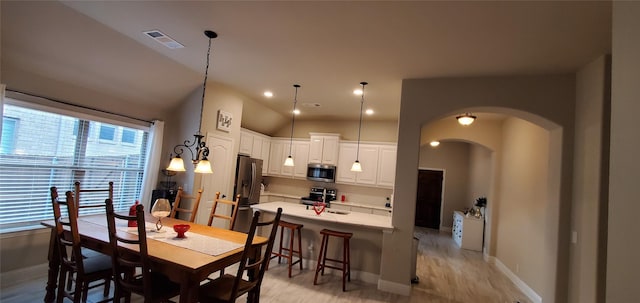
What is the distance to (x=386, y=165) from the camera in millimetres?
6109

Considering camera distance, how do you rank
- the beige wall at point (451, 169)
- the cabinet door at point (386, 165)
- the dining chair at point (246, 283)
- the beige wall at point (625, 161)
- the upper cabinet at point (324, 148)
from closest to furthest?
the beige wall at point (625, 161), the dining chair at point (246, 283), the cabinet door at point (386, 165), the upper cabinet at point (324, 148), the beige wall at point (451, 169)

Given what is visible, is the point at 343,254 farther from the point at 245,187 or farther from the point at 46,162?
the point at 46,162

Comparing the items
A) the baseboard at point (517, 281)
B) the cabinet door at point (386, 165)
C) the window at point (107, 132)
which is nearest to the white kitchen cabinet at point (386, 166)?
the cabinet door at point (386, 165)

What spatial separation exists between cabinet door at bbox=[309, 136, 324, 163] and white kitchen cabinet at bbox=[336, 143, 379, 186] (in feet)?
1.51

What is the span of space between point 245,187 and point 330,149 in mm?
2087

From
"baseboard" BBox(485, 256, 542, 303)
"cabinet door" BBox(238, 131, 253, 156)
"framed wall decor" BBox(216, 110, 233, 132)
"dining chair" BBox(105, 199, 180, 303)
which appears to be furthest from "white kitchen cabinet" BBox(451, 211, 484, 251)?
"dining chair" BBox(105, 199, 180, 303)

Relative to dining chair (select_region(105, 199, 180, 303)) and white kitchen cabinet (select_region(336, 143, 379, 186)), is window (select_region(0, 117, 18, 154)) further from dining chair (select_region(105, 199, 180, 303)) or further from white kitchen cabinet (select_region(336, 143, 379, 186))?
white kitchen cabinet (select_region(336, 143, 379, 186))

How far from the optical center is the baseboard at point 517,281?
3722mm

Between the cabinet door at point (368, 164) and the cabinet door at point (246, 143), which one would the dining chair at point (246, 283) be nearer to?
the cabinet door at point (246, 143)

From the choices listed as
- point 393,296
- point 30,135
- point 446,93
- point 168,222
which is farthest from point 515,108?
point 30,135

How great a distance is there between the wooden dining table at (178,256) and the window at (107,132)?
4.85 feet

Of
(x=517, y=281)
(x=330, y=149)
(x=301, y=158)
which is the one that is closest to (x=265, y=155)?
(x=301, y=158)

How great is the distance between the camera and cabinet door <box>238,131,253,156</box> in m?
5.82

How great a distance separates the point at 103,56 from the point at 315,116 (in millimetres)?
4232
